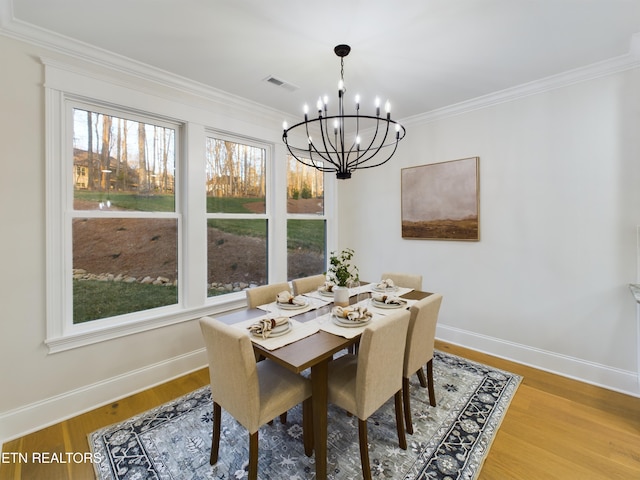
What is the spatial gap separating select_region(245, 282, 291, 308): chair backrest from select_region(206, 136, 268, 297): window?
801mm

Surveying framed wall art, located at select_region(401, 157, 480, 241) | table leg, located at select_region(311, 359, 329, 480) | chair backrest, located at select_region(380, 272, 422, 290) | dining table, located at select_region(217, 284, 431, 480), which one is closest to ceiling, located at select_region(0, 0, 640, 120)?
framed wall art, located at select_region(401, 157, 480, 241)

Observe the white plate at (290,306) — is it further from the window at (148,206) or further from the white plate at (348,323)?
the window at (148,206)

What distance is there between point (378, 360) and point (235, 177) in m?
2.47

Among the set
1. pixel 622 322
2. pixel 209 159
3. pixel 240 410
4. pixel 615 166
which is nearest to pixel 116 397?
pixel 240 410

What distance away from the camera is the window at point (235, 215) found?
303cm

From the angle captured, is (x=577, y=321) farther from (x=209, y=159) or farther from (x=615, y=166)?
(x=209, y=159)

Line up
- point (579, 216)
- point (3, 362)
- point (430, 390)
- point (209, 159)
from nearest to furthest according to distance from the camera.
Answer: point (3, 362) < point (430, 390) < point (579, 216) < point (209, 159)

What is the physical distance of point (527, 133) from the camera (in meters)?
2.81

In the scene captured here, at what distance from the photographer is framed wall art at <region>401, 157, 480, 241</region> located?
10.4 ft

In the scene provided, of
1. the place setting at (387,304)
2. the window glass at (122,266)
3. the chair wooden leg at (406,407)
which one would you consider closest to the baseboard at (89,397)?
the window glass at (122,266)

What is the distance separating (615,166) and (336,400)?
293cm

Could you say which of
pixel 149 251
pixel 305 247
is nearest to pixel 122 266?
pixel 149 251

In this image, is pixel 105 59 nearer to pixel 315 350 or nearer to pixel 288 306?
pixel 288 306

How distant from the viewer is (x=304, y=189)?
3.98 meters
